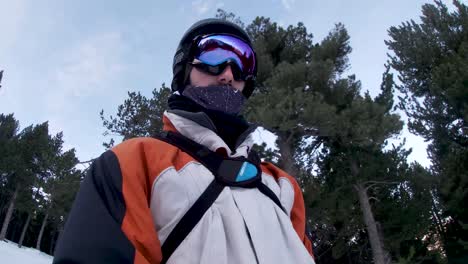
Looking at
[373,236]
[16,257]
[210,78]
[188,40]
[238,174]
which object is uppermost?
[373,236]

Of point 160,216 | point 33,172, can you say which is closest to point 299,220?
point 160,216

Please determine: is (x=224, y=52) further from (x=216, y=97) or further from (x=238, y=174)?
(x=238, y=174)

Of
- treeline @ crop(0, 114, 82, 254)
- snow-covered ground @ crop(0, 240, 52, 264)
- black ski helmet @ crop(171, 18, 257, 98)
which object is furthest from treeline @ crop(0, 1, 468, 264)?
treeline @ crop(0, 114, 82, 254)

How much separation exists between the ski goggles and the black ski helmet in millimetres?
58

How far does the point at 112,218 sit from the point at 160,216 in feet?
0.68

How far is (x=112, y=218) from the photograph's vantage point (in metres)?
1.14

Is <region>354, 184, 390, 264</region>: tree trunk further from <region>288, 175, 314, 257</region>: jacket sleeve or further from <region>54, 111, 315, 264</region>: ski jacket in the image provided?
<region>54, 111, 315, 264</region>: ski jacket

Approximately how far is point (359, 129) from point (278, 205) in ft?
39.5

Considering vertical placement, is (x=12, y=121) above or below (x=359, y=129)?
above

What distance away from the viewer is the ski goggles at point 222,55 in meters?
2.03

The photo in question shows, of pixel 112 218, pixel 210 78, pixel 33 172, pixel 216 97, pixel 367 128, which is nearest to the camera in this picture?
pixel 112 218

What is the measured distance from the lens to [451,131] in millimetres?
17812

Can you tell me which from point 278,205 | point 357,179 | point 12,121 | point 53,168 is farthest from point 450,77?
point 12,121

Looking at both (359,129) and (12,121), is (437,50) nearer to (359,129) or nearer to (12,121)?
(359,129)
